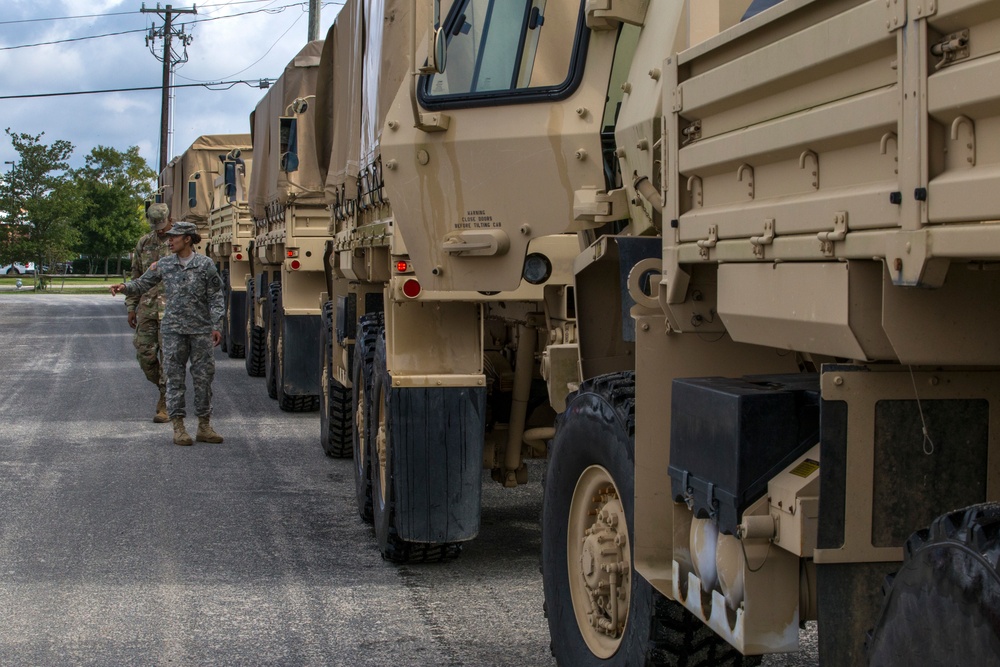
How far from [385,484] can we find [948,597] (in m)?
4.73

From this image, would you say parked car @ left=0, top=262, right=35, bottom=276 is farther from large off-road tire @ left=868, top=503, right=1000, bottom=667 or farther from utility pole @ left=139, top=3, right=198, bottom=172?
large off-road tire @ left=868, top=503, right=1000, bottom=667

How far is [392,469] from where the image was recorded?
257 inches

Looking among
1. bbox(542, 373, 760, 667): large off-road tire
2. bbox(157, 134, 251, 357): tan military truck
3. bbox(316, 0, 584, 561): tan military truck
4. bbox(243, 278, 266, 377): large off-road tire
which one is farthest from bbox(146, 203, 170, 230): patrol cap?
bbox(542, 373, 760, 667): large off-road tire

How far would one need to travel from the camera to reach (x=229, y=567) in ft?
22.2

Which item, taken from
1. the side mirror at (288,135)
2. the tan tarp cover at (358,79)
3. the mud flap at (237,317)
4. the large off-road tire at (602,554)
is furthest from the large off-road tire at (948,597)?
the mud flap at (237,317)

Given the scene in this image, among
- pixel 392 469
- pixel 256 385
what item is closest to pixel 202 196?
pixel 256 385

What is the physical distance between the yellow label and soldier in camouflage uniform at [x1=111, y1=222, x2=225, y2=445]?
8551mm

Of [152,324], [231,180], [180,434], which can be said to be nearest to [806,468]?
[180,434]

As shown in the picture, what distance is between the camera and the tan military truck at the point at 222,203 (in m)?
20.5

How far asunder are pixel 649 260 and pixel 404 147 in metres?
1.87

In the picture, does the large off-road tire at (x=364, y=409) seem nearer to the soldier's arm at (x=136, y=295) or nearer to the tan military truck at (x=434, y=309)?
the tan military truck at (x=434, y=309)

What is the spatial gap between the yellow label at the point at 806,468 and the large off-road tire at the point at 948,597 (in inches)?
18.3

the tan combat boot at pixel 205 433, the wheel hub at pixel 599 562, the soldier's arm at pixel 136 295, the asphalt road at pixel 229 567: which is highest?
the soldier's arm at pixel 136 295

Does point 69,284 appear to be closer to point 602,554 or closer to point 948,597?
point 602,554
